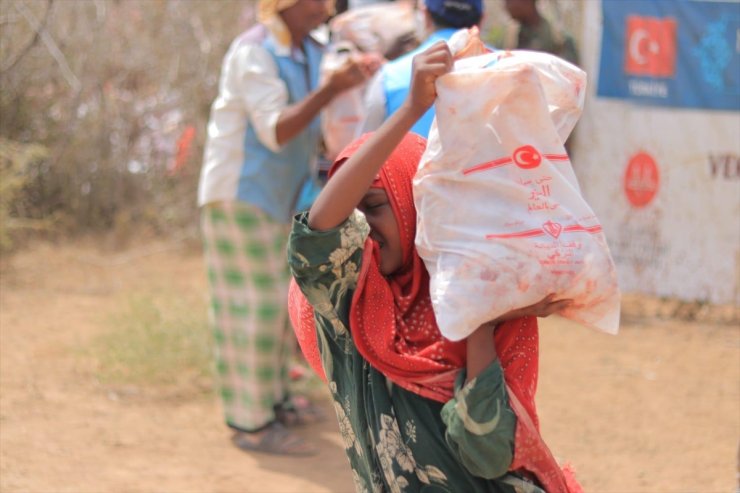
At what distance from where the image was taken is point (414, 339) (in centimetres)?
187

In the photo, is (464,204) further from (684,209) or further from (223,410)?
(684,209)

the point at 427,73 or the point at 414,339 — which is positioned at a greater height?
the point at 427,73

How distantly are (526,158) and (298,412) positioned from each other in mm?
3168

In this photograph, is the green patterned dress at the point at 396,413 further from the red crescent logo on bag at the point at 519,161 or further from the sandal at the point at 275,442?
the sandal at the point at 275,442

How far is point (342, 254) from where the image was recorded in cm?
183

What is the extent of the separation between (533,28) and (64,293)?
361 cm

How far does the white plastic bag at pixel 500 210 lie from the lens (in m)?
1.70

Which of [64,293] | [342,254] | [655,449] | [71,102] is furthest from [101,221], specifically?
[342,254]

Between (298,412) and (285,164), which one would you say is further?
(298,412)

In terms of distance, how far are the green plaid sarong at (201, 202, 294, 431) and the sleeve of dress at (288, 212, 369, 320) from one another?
2.29m

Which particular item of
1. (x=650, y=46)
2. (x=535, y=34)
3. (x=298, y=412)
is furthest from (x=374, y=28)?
(x=535, y=34)

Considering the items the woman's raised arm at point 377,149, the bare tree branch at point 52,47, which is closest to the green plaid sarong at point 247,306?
the woman's raised arm at point 377,149

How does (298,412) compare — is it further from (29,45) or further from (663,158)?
(29,45)

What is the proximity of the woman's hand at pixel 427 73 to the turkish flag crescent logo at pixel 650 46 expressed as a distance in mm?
4504
